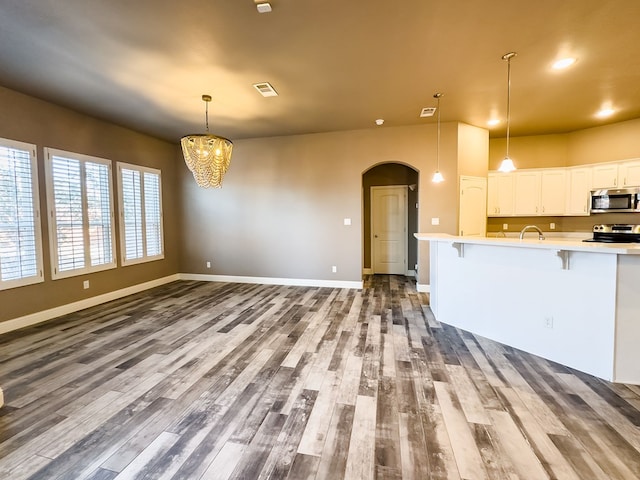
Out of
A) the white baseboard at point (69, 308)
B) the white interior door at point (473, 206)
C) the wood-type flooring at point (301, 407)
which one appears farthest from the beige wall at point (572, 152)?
the white baseboard at point (69, 308)

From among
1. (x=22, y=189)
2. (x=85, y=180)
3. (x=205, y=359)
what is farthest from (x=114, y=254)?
(x=205, y=359)

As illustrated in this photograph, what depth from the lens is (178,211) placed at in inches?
274

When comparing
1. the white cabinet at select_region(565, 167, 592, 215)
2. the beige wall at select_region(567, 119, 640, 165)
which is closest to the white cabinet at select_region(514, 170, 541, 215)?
the white cabinet at select_region(565, 167, 592, 215)

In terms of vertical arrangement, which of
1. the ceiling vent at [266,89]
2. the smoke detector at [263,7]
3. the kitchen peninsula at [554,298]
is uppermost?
the ceiling vent at [266,89]

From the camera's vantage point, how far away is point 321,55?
3.10m

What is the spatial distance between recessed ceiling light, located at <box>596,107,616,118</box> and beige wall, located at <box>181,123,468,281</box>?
2.23 m

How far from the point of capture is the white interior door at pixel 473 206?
5.56 meters

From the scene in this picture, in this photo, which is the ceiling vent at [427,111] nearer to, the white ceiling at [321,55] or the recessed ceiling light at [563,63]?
the white ceiling at [321,55]

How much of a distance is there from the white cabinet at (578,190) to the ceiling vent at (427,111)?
338cm

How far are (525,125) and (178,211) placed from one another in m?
7.37

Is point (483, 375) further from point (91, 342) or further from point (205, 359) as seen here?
A: point (91, 342)

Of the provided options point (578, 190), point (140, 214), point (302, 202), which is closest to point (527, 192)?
point (578, 190)

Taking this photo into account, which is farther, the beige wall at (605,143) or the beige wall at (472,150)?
the beige wall at (472,150)

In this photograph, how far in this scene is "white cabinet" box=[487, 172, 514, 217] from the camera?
6230 mm
